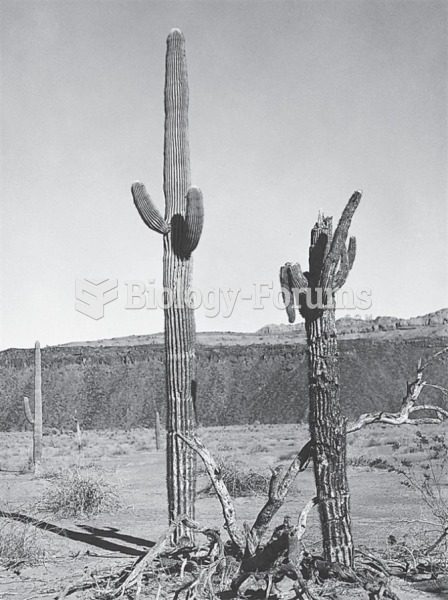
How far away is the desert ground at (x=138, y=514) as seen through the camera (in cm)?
839

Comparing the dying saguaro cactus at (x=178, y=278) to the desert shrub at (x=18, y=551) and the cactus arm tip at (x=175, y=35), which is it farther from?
the desert shrub at (x=18, y=551)

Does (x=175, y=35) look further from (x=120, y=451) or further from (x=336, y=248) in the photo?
(x=120, y=451)

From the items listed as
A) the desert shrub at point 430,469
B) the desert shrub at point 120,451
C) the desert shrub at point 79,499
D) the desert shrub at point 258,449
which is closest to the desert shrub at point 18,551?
the desert shrub at point 79,499

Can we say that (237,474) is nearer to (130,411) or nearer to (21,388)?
(130,411)

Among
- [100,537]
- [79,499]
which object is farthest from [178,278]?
[79,499]

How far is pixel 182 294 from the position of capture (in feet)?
32.7

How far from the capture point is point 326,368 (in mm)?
7574

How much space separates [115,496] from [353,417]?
1393 inches

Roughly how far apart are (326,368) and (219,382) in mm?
51695

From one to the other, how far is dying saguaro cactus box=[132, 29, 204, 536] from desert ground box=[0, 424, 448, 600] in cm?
113

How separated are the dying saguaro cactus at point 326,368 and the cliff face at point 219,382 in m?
43.0

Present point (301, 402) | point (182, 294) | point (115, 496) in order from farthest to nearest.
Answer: point (301, 402) < point (115, 496) < point (182, 294)

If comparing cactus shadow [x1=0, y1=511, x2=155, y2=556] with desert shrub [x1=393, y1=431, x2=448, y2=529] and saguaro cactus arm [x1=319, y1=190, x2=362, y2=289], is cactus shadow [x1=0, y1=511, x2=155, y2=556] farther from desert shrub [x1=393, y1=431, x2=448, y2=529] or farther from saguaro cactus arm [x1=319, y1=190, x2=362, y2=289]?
desert shrub [x1=393, y1=431, x2=448, y2=529]

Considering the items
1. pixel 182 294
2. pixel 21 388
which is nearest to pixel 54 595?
pixel 182 294
